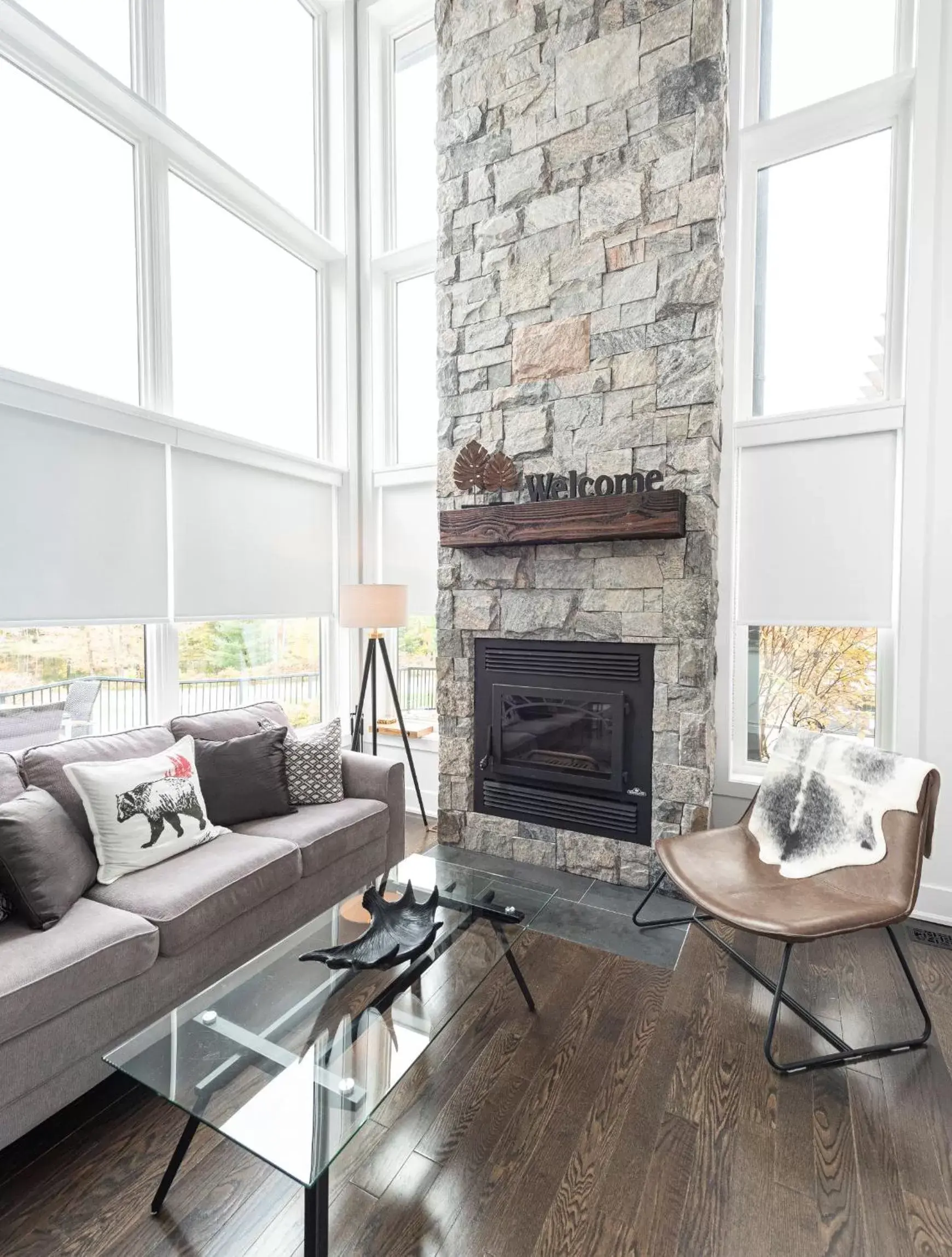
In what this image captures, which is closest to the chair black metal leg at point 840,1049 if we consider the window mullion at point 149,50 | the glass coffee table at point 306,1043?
the glass coffee table at point 306,1043

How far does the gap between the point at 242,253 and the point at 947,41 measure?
3463mm

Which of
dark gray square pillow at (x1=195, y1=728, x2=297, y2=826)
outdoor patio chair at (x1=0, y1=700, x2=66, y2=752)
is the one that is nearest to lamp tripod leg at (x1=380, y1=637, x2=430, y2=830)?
dark gray square pillow at (x1=195, y1=728, x2=297, y2=826)

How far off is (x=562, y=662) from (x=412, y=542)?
1543 mm

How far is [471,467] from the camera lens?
128 inches

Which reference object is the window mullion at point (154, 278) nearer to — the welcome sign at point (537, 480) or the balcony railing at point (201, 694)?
the balcony railing at point (201, 694)

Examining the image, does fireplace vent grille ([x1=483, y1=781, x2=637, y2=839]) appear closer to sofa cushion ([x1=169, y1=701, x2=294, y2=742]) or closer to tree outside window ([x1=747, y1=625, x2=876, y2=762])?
tree outside window ([x1=747, y1=625, x2=876, y2=762])

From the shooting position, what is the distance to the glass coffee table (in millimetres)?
1165

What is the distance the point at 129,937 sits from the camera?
67.9 inches

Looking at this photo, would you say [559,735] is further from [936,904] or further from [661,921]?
[936,904]

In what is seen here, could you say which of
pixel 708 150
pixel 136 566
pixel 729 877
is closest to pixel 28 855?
pixel 136 566

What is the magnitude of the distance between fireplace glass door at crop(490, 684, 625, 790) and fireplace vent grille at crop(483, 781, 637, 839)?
0.26 ft

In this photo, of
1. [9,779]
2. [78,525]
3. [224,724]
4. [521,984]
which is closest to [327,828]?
[224,724]

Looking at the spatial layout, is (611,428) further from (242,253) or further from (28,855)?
(28,855)

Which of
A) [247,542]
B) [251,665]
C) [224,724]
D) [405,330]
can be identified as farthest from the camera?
[405,330]
